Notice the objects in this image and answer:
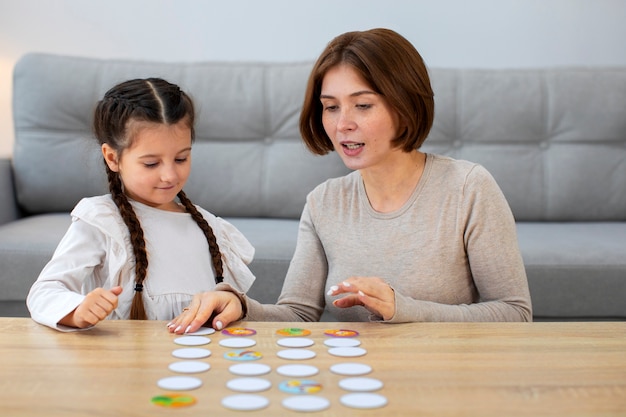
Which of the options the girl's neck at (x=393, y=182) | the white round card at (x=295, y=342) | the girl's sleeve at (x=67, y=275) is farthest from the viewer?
the girl's neck at (x=393, y=182)

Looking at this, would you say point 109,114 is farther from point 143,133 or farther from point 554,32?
point 554,32

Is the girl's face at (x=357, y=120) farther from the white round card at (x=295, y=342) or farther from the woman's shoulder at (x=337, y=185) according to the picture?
the white round card at (x=295, y=342)

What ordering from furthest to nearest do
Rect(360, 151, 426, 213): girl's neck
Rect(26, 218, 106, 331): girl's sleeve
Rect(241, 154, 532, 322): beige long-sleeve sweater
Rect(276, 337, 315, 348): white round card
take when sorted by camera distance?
Rect(360, 151, 426, 213): girl's neck → Rect(241, 154, 532, 322): beige long-sleeve sweater → Rect(26, 218, 106, 331): girl's sleeve → Rect(276, 337, 315, 348): white round card

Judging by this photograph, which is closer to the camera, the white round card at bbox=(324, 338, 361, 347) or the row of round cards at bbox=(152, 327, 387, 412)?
the row of round cards at bbox=(152, 327, 387, 412)

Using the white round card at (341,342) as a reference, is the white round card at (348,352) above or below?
above

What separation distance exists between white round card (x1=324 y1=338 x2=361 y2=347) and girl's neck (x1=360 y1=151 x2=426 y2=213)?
52cm

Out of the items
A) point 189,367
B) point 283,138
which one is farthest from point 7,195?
point 189,367

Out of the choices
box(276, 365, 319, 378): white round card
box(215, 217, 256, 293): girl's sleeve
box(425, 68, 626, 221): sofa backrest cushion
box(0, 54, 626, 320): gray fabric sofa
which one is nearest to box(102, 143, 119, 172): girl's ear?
box(215, 217, 256, 293): girl's sleeve

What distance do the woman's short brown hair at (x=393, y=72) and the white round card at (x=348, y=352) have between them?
0.61m

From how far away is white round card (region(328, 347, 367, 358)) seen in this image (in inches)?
42.8

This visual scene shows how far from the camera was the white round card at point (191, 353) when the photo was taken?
1.07 meters

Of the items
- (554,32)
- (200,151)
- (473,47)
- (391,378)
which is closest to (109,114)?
(391,378)

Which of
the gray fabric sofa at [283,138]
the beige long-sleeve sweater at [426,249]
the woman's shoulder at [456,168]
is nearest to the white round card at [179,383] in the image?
the beige long-sleeve sweater at [426,249]

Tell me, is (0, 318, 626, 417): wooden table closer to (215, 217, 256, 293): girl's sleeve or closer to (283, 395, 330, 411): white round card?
(283, 395, 330, 411): white round card
